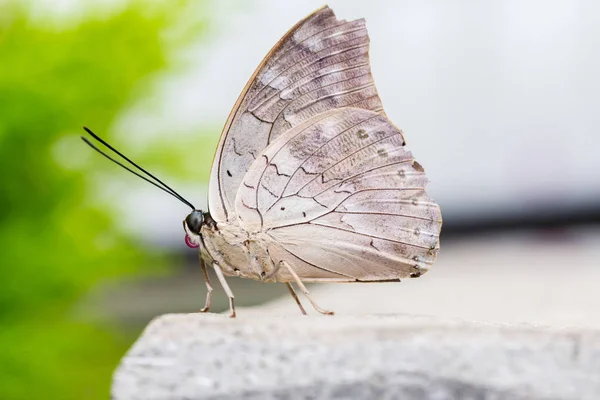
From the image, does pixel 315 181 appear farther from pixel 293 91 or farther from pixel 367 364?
pixel 367 364

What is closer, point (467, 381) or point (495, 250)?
point (467, 381)

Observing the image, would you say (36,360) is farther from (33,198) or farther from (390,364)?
(390,364)

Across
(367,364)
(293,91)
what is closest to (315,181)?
(293,91)

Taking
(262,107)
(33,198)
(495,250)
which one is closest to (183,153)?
(33,198)

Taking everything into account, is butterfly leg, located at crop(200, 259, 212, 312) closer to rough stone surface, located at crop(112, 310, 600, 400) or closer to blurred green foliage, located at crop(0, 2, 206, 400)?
rough stone surface, located at crop(112, 310, 600, 400)

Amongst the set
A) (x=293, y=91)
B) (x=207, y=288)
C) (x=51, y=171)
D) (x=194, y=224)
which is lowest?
(x=207, y=288)

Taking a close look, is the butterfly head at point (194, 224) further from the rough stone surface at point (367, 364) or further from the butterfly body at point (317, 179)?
the rough stone surface at point (367, 364)

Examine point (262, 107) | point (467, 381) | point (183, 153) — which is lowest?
point (467, 381)

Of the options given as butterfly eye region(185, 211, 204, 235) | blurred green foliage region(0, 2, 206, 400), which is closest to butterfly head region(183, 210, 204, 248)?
butterfly eye region(185, 211, 204, 235)
